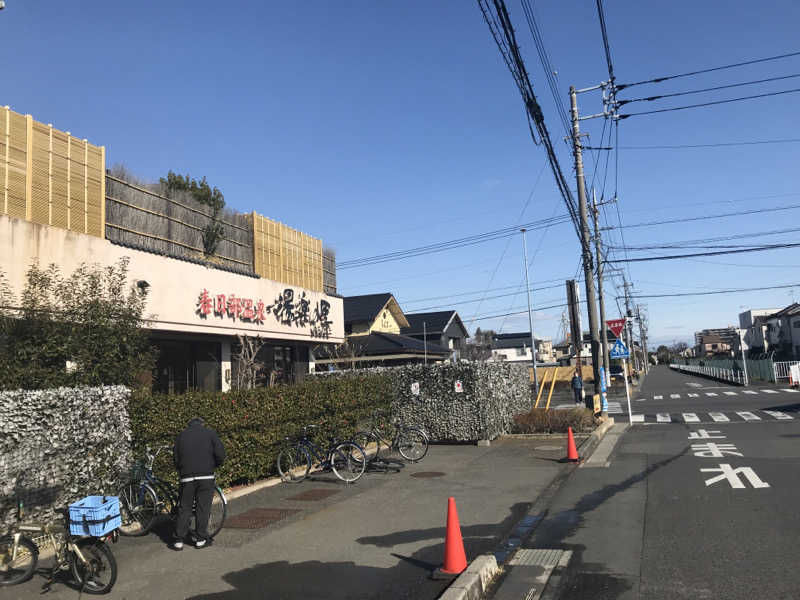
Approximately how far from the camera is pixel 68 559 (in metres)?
6.30

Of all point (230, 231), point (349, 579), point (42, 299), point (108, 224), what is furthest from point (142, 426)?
point (230, 231)

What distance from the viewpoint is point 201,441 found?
26.1ft

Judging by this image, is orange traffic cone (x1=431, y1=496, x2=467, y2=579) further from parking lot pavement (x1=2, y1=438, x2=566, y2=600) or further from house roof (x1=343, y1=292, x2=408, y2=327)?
house roof (x1=343, y1=292, x2=408, y2=327)

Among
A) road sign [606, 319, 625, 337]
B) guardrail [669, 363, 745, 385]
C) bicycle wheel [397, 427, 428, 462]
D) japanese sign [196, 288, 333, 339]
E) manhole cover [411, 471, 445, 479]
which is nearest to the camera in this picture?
manhole cover [411, 471, 445, 479]

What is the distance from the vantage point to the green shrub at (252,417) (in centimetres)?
940

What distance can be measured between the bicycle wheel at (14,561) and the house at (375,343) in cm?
2316

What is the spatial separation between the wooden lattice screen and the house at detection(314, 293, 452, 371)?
1677 centimetres

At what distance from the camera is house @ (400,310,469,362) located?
60.2m

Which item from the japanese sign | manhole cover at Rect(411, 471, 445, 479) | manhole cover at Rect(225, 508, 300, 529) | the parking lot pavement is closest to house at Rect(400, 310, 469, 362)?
the japanese sign

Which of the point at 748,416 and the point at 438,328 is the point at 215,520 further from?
the point at 438,328

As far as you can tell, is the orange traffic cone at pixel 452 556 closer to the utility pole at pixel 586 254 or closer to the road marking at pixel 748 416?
the utility pole at pixel 586 254

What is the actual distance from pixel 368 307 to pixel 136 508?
137ft

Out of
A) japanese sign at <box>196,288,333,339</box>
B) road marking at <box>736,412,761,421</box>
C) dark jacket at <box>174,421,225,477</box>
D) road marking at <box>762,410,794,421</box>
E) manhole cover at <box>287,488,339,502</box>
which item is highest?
japanese sign at <box>196,288,333,339</box>

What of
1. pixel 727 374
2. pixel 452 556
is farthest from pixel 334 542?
pixel 727 374
